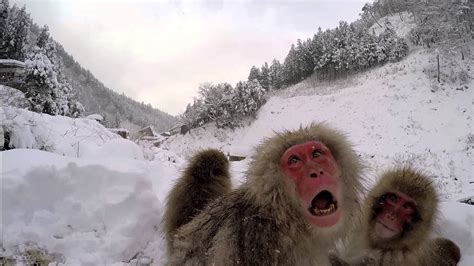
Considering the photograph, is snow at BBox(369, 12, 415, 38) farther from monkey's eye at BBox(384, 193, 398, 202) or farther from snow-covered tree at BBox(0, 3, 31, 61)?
monkey's eye at BBox(384, 193, 398, 202)

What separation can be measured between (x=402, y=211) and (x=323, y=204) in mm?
1445

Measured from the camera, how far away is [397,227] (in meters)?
2.94


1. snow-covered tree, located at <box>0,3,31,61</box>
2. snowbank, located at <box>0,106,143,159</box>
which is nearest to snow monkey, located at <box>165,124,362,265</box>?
snowbank, located at <box>0,106,143,159</box>

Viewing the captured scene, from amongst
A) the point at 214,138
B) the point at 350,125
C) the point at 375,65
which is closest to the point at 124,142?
the point at 350,125

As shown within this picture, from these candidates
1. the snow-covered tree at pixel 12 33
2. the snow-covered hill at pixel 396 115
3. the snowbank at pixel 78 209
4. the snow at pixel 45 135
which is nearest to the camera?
the snowbank at pixel 78 209

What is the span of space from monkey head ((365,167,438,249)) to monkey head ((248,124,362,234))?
1092 mm

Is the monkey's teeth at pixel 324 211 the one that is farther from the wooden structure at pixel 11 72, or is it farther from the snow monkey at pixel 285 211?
the wooden structure at pixel 11 72

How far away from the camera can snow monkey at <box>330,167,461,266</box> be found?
2.90 m

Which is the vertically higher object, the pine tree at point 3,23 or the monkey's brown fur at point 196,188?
the pine tree at point 3,23

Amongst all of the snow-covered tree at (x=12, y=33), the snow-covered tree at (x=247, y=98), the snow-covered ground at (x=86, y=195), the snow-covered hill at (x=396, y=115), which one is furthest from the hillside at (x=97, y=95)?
the snow-covered ground at (x=86, y=195)

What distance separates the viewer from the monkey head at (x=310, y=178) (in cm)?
185

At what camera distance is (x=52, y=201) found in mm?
2871

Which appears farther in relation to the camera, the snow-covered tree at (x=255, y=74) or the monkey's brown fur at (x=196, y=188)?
the snow-covered tree at (x=255, y=74)

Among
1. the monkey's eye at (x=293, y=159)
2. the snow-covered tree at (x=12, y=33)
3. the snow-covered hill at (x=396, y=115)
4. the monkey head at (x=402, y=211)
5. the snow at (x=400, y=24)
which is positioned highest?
the snow-covered tree at (x=12, y=33)
